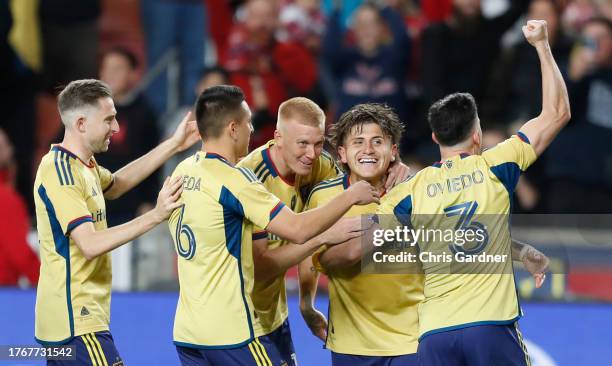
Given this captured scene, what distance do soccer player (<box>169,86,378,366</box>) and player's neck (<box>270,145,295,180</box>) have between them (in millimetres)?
627

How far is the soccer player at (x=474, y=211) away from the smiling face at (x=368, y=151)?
0.32 m

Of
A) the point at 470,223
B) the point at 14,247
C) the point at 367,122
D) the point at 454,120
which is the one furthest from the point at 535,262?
the point at 14,247

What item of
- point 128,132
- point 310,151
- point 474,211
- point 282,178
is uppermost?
point 128,132

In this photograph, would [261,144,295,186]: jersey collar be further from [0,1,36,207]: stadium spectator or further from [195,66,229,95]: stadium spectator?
[0,1,36,207]: stadium spectator

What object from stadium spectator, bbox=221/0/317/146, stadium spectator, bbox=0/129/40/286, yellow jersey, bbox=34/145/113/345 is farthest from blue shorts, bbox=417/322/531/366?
stadium spectator, bbox=221/0/317/146

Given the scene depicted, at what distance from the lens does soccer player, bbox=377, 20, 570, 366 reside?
5.15m

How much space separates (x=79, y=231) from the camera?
5.13 metres

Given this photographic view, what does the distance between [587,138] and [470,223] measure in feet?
16.0

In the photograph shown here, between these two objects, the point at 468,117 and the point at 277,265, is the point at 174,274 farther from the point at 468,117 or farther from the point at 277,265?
the point at 468,117

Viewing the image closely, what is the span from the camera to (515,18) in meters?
10.2

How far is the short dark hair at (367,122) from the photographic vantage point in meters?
5.66

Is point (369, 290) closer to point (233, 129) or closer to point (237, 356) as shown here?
point (237, 356)

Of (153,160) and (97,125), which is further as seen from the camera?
(153,160)

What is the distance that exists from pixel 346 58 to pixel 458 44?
1080 millimetres
